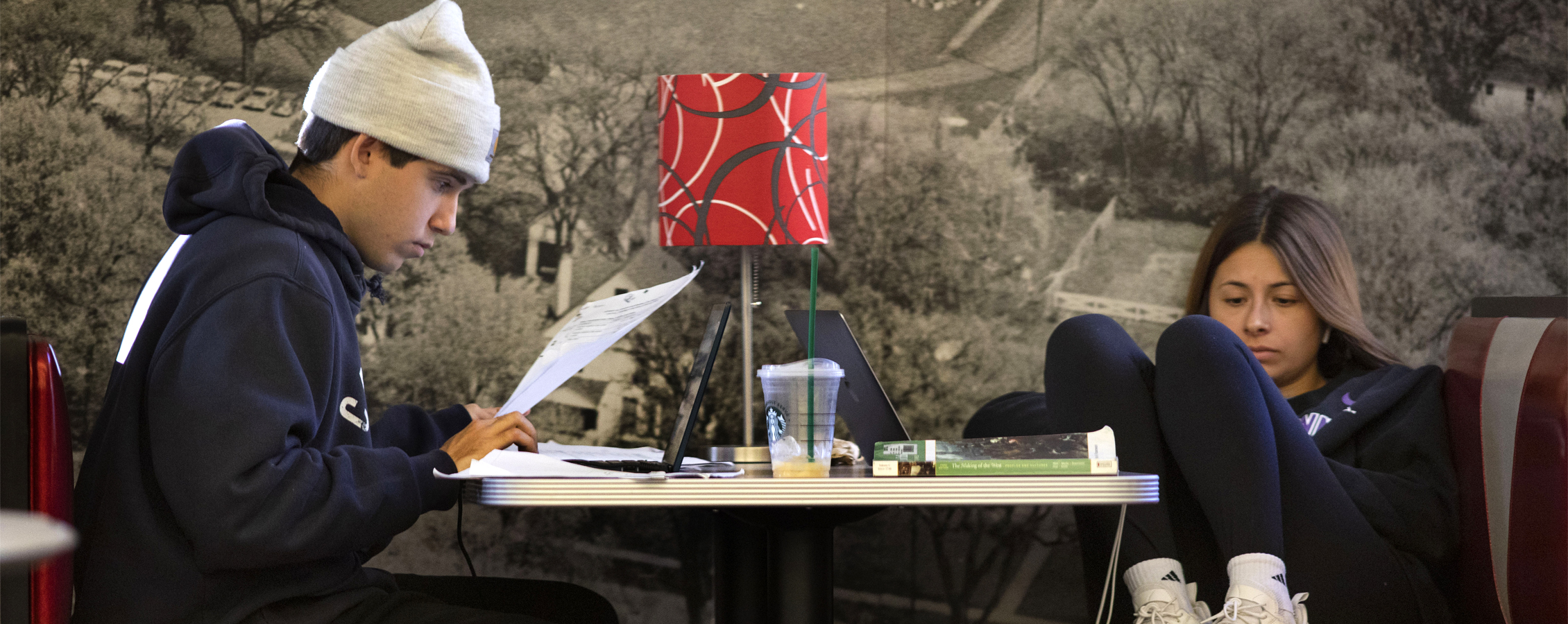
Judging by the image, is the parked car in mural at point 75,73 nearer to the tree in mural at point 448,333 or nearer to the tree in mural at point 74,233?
the tree in mural at point 74,233

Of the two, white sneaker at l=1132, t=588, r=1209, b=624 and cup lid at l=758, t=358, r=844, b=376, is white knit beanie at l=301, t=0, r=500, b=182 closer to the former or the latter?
cup lid at l=758, t=358, r=844, b=376

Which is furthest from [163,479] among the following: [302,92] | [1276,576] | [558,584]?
[302,92]

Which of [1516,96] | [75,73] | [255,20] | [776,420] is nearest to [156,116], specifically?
[75,73]

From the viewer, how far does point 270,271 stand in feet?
3.59

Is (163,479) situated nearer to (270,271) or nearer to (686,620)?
(270,271)

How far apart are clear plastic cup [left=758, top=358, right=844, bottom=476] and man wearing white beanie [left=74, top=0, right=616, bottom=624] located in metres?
0.33

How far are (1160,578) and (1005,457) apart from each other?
0.43m

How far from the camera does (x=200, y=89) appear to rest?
234 cm

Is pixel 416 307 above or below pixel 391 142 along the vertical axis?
below

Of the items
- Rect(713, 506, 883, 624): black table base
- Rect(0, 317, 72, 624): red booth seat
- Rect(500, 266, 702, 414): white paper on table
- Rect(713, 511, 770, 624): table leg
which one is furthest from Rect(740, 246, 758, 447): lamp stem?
Rect(0, 317, 72, 624): red booth seat

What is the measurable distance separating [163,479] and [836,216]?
1705 millimetres

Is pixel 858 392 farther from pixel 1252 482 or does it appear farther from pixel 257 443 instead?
pixel 257 443

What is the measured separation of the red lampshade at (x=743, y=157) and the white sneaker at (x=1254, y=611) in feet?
3.47

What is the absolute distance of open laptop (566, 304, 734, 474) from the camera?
3.69ft
